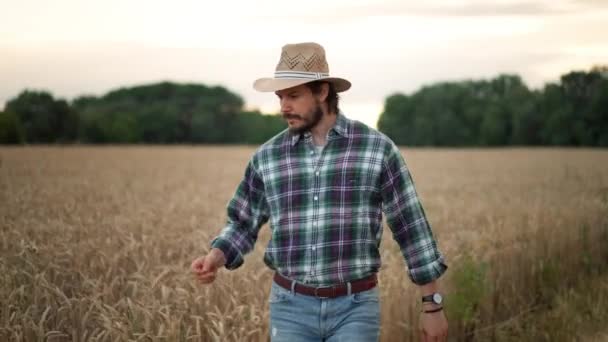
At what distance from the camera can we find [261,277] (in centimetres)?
608

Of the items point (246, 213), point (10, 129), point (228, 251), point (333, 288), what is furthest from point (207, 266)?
point (10, 129)

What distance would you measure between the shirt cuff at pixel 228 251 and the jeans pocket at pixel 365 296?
0.65 meters

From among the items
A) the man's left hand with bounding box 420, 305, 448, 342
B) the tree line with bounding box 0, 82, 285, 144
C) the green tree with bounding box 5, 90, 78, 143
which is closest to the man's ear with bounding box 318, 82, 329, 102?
the man's left hand with bounding box 420, 305, 448, 342

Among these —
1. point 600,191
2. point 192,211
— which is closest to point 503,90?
point 600,191

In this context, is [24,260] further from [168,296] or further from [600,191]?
[600,191]

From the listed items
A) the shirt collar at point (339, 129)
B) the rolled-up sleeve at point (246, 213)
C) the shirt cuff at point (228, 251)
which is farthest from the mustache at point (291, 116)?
the shirt cuff at point (228, 251)

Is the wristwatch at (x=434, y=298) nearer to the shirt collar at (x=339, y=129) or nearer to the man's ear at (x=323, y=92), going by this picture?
the shirt collar at (x=339, y=129)

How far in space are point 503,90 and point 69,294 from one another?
59.7 meters

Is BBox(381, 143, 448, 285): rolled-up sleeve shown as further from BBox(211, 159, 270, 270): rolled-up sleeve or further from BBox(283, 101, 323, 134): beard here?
BBox(211, 159, 270, 270): rolled-up sleeve

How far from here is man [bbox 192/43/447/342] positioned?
9.86 ft

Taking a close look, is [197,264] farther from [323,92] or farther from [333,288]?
[323,92]

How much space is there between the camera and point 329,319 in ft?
9.77

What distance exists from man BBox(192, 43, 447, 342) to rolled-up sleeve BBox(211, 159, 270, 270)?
93mm

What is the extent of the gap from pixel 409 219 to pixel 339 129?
53 cm
